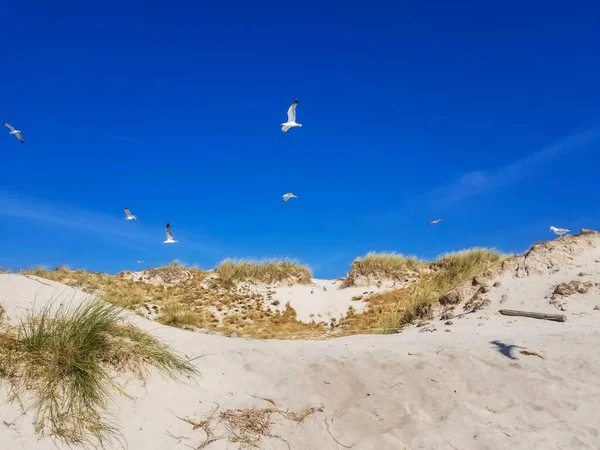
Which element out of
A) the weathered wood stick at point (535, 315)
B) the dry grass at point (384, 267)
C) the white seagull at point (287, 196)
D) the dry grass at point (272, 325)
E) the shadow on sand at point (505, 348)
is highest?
the white seagull at point (287, 196)

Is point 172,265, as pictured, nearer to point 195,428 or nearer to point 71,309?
point 71,309

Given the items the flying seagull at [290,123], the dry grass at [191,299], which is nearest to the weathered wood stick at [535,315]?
the dry grass at [191,299]

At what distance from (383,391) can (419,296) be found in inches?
312

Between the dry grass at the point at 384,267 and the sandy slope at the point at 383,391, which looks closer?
the sandy slope at the point at 383,391

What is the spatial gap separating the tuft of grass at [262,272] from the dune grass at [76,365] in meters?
18.2

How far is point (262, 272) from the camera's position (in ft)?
82.6

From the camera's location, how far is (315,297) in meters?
22.8

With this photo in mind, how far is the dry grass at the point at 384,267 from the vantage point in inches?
904

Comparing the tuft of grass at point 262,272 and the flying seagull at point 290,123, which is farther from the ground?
the flying seagull at point 290,123

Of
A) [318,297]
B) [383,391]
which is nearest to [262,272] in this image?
[318,297]

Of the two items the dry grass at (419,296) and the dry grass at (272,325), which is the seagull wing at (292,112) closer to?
the dry grass at (419,296)

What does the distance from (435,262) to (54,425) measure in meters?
21.4

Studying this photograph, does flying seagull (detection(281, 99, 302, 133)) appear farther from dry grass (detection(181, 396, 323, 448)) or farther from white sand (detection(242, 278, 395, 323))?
dry grass (detection(181, 396, 323, 448))

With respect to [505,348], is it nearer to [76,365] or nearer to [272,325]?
[76,365]
